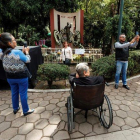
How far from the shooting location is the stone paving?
196 centimetres

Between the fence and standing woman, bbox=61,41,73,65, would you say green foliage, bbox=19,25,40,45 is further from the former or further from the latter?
standing woman, bbox=61,41,73,65

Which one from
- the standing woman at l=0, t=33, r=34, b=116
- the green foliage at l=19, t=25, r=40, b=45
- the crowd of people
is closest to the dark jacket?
the crowd of people

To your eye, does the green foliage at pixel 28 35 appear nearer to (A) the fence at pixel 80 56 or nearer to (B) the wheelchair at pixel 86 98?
(A) the fence at pixel 80 56

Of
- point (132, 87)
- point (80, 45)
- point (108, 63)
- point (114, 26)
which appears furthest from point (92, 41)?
point (132, 87)

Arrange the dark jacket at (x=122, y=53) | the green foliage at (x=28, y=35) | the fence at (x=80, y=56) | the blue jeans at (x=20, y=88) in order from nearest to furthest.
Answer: the blue jeans at (x=20, y=88) < the dark jacket at (x=122, y=53) < the fence at (x=80, y=56) < the green foliage at (x=28, y=35)

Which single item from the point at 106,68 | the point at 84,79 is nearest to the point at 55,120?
the point at 84,79

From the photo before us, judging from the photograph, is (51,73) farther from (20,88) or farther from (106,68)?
(106,68)

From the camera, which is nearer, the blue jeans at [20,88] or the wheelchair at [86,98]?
the wheelchair at [86,98]

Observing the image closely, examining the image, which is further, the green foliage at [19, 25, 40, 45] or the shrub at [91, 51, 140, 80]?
the green foliage at [19, 25, 40, 45]

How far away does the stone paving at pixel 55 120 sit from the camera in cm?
196

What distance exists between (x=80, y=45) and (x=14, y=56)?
6400 millimetres

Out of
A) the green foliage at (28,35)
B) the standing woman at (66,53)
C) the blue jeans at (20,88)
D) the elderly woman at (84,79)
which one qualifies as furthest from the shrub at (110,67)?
the green foliage at (28,35)

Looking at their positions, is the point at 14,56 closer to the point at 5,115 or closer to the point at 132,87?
the point at 5,115

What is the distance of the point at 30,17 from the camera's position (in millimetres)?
9234
